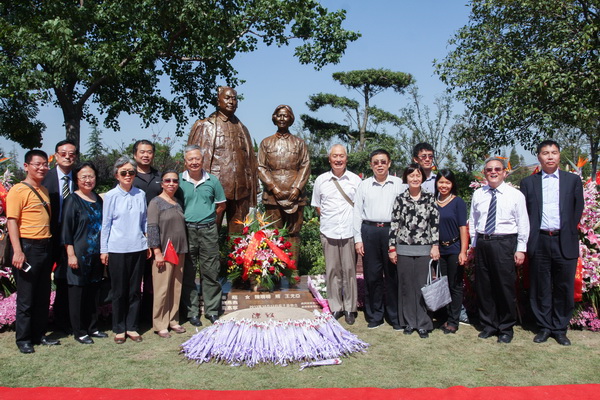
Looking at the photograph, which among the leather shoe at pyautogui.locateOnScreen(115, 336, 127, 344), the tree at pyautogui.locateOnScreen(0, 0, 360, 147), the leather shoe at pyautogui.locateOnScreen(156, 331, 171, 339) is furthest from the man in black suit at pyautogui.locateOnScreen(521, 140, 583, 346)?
the tree at pyautogui.locateOnScreen(0, 0, 360, 147)

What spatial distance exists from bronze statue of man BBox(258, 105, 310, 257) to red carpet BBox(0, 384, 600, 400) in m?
2.85

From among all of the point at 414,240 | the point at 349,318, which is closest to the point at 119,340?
the point at 349,318

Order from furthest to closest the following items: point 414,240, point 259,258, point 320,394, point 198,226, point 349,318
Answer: point 259,258 → point 349,318 → point 198,226 → point 414,240 → point 320,394

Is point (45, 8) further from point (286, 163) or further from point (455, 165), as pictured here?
point (455, 165)

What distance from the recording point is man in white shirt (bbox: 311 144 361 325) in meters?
A: 4.75

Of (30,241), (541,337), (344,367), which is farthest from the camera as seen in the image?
(541,337)

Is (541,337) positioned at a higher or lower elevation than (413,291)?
lower

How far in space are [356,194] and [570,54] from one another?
639cm

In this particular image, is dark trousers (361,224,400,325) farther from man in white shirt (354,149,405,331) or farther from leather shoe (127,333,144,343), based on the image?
leather shoe (127,333,144,343)

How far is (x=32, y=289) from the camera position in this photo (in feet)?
13.0

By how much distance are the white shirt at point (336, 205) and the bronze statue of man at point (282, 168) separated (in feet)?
3.18

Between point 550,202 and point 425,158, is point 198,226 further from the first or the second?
point 550,202

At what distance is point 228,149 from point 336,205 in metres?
1.64

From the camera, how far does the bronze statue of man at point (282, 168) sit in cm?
580
